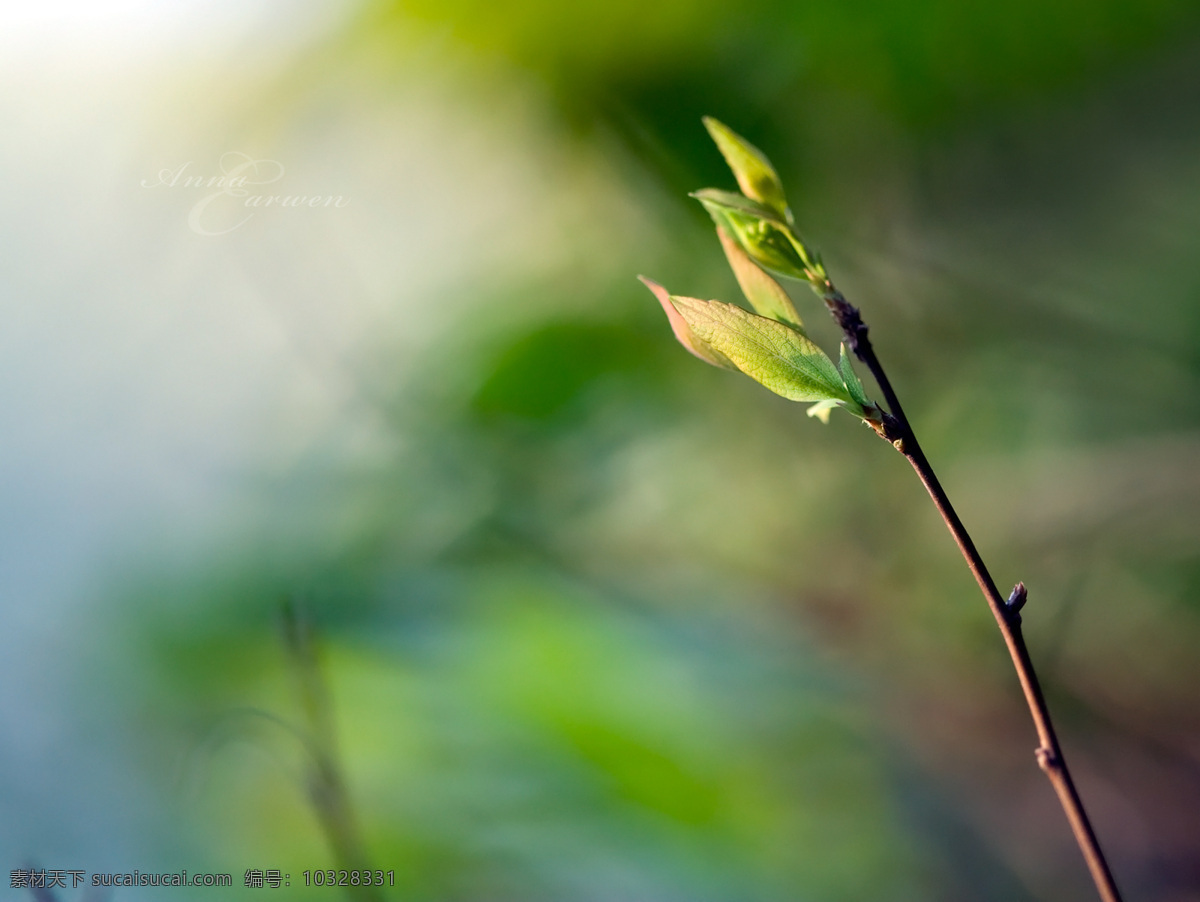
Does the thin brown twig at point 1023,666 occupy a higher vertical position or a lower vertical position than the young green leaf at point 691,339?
lower

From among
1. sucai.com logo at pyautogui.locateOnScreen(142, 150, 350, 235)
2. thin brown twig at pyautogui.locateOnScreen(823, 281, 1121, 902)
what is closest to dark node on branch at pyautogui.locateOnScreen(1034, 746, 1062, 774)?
thin brown twig at pyautogui.locateOnScreen(823, 281, 1121, 902)

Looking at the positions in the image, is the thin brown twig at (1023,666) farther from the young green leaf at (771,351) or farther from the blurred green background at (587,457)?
the blurred green background at (587,457)

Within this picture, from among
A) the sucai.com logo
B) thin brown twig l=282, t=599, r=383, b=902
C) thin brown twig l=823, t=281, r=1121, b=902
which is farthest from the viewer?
the sucai.com logo

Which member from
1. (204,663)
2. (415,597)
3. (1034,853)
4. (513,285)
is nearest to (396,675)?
(415,597)

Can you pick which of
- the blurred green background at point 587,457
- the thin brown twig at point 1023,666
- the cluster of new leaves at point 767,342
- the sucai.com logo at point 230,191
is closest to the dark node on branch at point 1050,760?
the thin brown twig at point 1023,666

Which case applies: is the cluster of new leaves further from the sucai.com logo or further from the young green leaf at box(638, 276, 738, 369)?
the sucai.com logo
